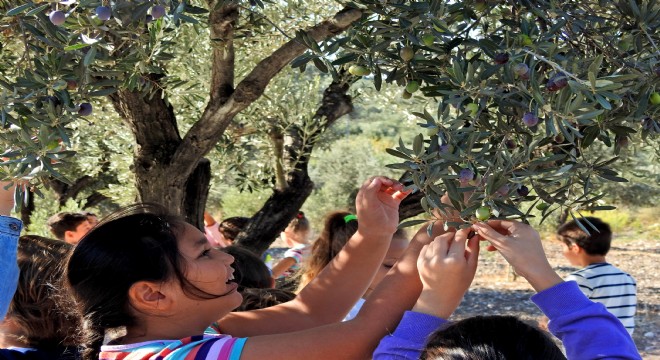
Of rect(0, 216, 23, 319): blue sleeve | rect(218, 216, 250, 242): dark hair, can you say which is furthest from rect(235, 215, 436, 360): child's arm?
rect(218, 216, 250, 242): dark hair

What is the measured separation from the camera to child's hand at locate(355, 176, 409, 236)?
189cm

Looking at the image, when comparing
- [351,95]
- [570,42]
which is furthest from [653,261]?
[570,42]

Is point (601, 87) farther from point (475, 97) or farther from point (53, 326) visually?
point (53, 326)

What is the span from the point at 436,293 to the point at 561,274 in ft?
42.9

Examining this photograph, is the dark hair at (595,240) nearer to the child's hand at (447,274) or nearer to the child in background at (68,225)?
the child's hand at (447,274)

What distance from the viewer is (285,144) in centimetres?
480

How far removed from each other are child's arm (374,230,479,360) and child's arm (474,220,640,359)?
2.8 inches

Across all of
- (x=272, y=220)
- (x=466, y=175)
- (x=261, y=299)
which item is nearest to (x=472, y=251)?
(x=466, y=175)

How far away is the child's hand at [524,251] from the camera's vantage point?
1479 mm

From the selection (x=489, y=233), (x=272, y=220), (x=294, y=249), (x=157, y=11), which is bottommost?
(x=294, y=249)

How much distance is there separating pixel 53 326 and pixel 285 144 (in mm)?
2768

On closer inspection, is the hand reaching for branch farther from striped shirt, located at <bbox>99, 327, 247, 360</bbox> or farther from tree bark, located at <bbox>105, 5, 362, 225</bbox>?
tree bark, located at <bbox>105, 5, 362, 225</bbox>

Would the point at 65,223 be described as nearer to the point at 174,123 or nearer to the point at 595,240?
the point at 174,123

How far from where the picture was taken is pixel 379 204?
1958mm
